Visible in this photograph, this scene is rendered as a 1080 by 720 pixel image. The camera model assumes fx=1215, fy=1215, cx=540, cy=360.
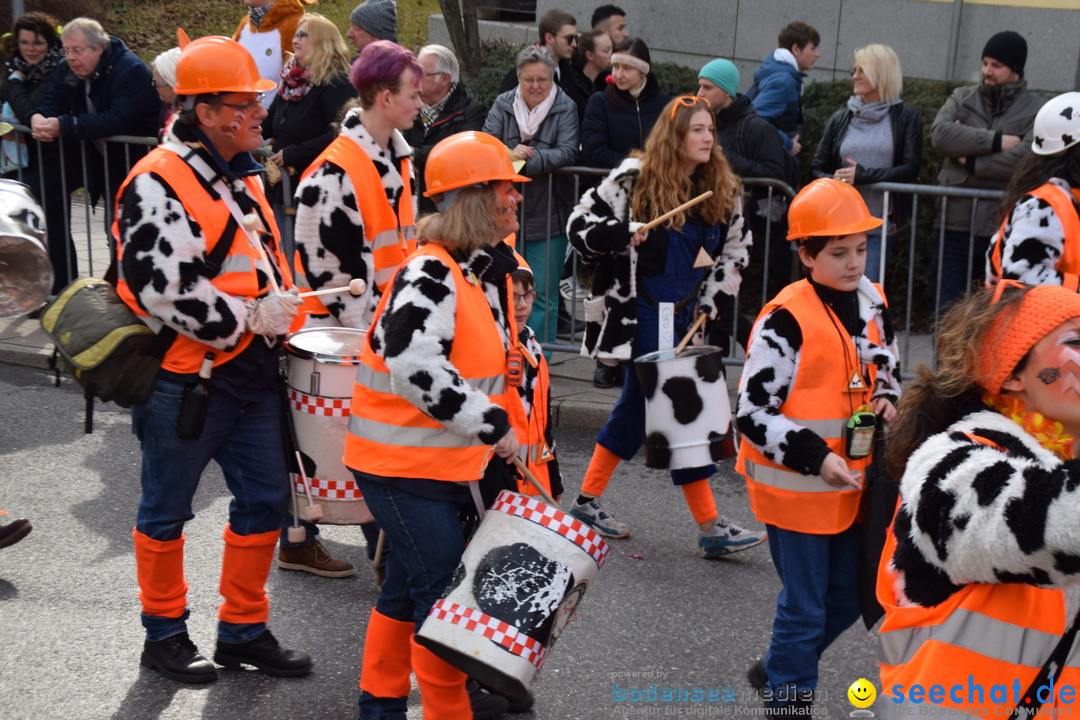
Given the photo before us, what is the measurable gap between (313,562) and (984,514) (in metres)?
3.40

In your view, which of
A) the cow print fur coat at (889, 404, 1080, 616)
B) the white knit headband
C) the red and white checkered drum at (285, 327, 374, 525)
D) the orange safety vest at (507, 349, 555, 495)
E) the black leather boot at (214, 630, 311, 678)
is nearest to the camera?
the cow print fur coat at (889, 404, 1080, 616)

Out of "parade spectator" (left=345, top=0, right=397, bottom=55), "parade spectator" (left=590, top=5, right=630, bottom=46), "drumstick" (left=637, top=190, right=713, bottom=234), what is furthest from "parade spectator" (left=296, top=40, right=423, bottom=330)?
"parade spectator" (left=590, top=5, right=630, bottom=46)

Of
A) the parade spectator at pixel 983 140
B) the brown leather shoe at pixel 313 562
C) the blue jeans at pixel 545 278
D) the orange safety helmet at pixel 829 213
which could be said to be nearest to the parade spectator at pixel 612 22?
the blue jeans at pixel 545 278

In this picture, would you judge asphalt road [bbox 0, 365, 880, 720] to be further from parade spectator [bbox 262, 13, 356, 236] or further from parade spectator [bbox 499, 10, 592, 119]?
parade spectator [bbox 499, 10, 592, 119]

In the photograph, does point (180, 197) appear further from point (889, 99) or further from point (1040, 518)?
point (889, 99)

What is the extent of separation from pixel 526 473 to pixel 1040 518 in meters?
1.61

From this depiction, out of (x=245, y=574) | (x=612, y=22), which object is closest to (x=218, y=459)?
(x=245, y=574)

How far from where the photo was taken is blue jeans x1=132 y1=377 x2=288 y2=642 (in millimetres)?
3869

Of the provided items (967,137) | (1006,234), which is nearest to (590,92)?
(967,137)

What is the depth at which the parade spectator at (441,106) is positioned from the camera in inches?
290

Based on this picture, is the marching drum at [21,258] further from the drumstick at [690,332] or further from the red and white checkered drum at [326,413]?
the drumstick at [690,332]

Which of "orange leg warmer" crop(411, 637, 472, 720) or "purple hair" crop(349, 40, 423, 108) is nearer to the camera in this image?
"orange leg warmer" crop(411, 637, 472, 720)

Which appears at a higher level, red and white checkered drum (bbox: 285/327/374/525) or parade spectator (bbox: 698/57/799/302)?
parade spectator (bbox: 698/57/799/302)

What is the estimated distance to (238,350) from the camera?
152 inches
